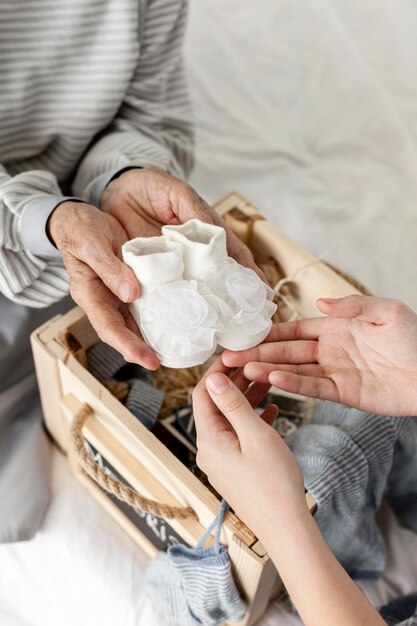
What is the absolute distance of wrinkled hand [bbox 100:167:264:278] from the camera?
72 centimetres

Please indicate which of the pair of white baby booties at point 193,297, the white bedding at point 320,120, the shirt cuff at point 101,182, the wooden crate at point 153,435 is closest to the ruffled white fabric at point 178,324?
the pair of white baby booties at point 193,297

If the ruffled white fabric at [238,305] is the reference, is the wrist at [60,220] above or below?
above

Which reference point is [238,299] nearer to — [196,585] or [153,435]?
[153,435]

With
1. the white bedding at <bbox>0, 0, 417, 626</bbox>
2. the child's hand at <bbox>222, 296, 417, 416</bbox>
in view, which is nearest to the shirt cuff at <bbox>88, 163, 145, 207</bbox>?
the child's hand at <bbox>222, 296, 417, 416</bbox>

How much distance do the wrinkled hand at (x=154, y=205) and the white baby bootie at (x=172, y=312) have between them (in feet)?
0.37

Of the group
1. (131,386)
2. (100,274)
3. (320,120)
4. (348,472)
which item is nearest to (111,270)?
(100,274)

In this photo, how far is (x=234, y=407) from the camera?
57 cm

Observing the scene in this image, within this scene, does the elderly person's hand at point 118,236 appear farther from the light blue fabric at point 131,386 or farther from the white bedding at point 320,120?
the white bedding at point 320,120

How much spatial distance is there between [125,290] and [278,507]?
0.25m

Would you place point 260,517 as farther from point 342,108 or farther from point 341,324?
point 342,108

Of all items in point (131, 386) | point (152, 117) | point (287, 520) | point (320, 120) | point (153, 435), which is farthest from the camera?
point (320, 120)

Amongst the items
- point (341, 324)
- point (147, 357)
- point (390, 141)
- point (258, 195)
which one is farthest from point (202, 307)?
point (390, 141)

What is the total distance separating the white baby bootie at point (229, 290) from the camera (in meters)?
0.63

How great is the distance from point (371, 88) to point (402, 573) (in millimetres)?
896
